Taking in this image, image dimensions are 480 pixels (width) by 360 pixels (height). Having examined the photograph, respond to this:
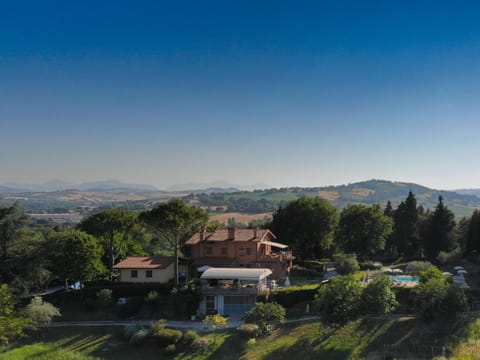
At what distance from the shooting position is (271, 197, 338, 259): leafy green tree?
63.9 meters

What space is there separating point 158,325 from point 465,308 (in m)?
25.4

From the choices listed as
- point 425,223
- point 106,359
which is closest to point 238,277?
point 106,359

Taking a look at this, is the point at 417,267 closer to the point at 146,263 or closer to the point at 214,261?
the point at 214,261

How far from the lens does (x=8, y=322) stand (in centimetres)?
3456

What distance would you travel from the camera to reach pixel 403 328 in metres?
31.7

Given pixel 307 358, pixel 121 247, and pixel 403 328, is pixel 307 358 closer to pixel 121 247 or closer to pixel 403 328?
pixel 403 328

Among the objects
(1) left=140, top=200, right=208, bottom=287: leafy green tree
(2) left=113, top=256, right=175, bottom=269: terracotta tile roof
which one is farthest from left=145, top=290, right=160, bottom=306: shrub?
(2) left=113, top=256, right=175, bottom=269: terracotta tile roof

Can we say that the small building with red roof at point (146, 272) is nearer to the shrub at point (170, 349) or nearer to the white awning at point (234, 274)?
the white awning at point (234, 274)

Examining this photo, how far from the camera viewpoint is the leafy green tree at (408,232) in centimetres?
6800

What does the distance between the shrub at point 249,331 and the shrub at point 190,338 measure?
12.1 ft

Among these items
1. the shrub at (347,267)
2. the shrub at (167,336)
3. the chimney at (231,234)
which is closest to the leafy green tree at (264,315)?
the shrub at (167,336)

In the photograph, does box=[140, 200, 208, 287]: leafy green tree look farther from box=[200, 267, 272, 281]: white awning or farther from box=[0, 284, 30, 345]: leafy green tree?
box=[0, 284, 30, 345]: leafy green tree

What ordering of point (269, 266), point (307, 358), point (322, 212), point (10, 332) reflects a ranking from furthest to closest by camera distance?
point (322, 212) → point (269, 266) → point (10, 332) → point (307, 358)

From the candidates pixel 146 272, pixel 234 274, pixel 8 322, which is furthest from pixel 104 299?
pixel 234 274
